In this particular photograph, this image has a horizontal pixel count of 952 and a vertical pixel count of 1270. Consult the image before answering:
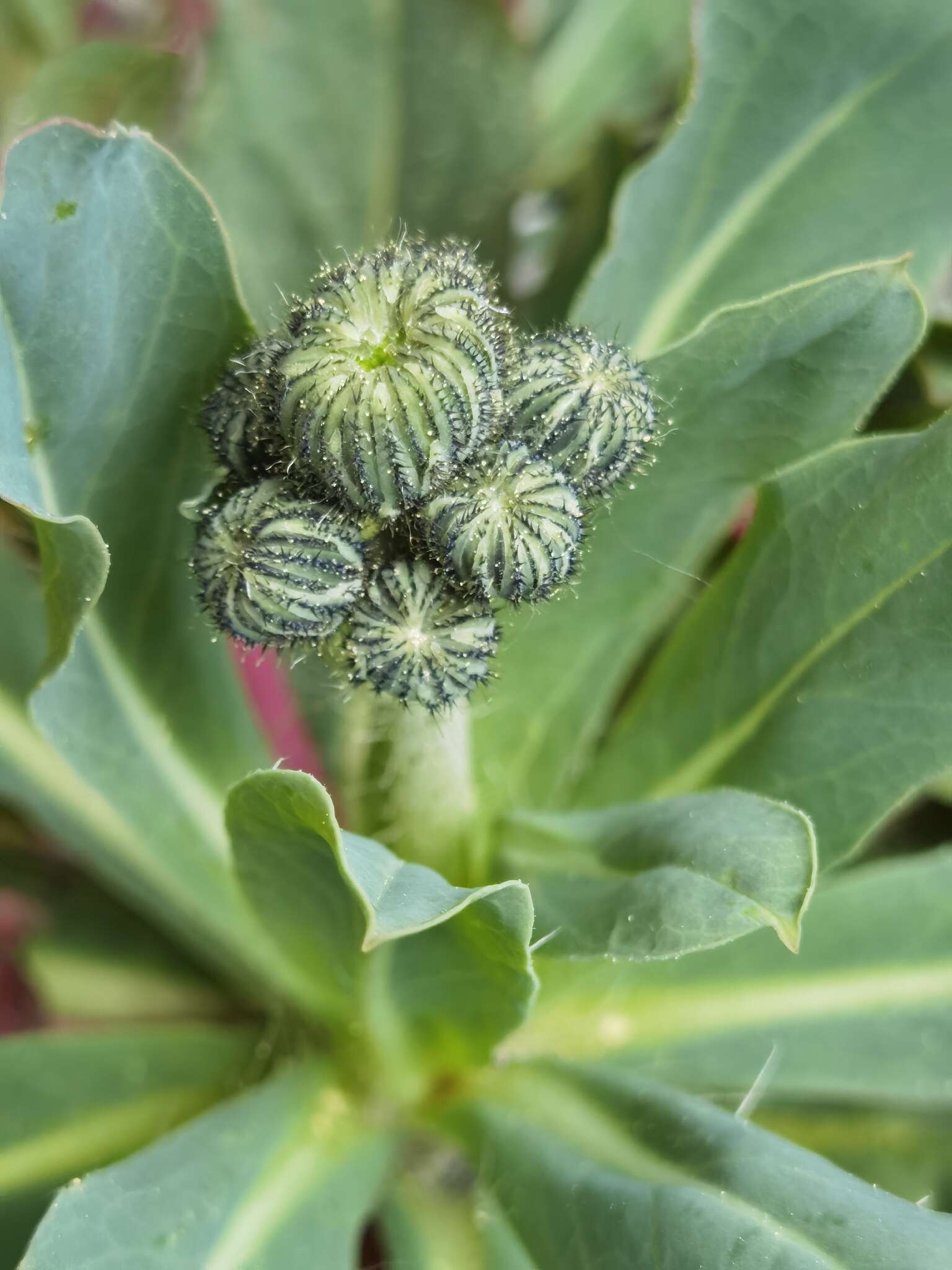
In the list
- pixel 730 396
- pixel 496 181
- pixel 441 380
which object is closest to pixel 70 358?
pixel 441 380

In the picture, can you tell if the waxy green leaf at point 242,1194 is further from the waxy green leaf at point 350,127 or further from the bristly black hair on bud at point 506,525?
the waxy green leaf at point 350,127

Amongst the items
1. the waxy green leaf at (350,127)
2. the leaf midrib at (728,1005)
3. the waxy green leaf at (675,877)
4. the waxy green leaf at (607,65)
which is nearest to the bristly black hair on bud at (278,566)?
the waxy green leaf at (675,877)

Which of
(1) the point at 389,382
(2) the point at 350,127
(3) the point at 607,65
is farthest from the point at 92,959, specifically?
(3) the point at 607,65

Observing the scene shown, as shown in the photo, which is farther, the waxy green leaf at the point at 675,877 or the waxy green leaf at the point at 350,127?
the waxy green leaf at the point at 350,127

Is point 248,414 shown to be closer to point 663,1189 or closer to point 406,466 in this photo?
point 406,466

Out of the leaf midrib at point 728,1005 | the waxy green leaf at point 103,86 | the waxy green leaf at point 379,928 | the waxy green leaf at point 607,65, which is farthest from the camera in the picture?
the waxy green leaf at point 607,65

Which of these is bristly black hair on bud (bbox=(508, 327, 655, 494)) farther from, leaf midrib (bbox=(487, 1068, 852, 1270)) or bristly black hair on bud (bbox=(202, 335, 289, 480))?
leaf midrib (bbox=(487, 1068, 852, 1270))

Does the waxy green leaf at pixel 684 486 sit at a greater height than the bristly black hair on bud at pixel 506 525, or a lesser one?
lesser
